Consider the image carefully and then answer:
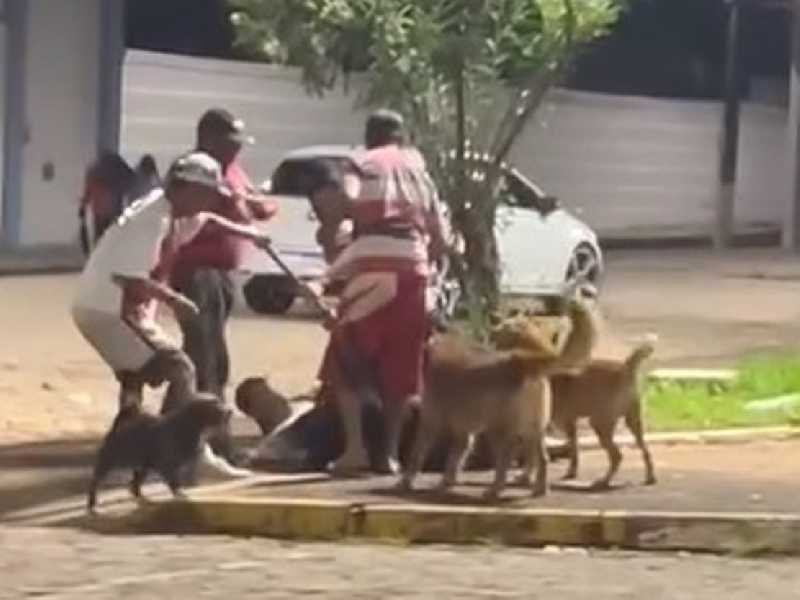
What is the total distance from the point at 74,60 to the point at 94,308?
796 inches

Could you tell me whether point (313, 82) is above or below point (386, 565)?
above

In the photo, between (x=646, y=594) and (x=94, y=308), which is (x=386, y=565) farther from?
(x=94, y=308)

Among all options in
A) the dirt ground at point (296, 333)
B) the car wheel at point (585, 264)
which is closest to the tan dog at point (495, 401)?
the dirt ground at point (296, 333)

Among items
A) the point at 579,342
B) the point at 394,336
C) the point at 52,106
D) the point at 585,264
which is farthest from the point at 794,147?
the point at 579,342

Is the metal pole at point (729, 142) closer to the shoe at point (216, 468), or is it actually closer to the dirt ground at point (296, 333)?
the dirt ground at point (296, 333)

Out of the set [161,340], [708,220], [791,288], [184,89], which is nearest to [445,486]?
[161,340]

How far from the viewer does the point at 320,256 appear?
75.0 feet

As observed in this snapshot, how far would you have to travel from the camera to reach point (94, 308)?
42.2 feet

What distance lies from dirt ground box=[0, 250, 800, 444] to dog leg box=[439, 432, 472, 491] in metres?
3.39

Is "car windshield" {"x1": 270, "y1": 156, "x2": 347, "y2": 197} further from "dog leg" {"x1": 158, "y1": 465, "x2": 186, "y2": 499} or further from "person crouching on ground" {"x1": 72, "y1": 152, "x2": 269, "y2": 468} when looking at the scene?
"dog leg" {"x1": 158, "y1": 465, "x2": 186, "y2": 499}

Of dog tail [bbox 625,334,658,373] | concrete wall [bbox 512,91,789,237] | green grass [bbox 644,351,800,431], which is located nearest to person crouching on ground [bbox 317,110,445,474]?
dog tail [bbox 625,334,658,373]

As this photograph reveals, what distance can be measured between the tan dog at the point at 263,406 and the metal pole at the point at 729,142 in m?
25.8

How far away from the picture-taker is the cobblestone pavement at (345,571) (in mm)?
10602

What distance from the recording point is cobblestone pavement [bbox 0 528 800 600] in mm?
10602
